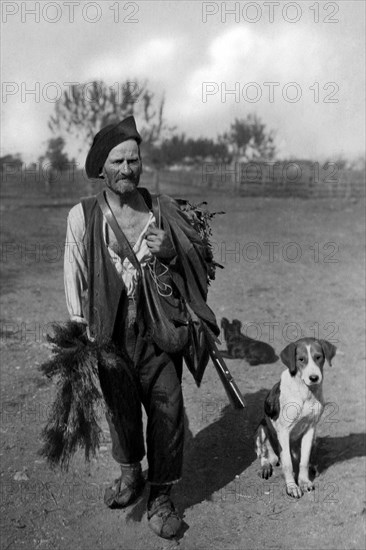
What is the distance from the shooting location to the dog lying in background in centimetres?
709

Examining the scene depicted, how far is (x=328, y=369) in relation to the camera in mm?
7059

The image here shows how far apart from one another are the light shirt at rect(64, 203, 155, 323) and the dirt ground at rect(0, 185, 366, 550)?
532 millimetres

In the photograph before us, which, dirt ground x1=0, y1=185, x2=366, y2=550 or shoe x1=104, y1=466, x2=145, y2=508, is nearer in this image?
dirt ground x1=0, y1=185, x2=366, y2=550

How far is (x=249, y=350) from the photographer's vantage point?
7.15 meters

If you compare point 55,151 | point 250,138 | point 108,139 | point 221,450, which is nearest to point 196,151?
point 250,138

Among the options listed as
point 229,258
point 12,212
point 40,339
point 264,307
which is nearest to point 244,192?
point 12,212

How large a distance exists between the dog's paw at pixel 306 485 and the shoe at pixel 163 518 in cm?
97

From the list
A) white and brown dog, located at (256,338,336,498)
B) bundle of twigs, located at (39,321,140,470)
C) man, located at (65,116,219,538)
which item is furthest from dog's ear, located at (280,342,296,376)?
bundle of twigs, located at (39,321,140,470)

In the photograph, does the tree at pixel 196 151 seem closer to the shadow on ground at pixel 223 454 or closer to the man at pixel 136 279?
the shadow on ground at pixel 223 454

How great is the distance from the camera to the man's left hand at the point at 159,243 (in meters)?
3.87

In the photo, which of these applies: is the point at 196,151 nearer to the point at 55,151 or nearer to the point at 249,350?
the point at 55,151

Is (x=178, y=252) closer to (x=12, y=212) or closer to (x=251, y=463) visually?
(x=251, y=463)

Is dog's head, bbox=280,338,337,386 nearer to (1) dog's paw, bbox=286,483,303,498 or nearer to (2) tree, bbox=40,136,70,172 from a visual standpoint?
(1) dog's paw, bbox=286,483,303,498

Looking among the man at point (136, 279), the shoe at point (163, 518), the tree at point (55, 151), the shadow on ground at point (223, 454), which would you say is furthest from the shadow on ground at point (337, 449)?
the tree at point (55, 151)
